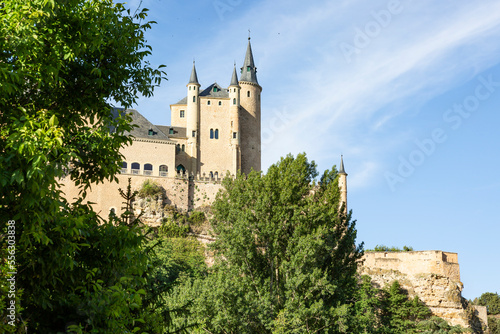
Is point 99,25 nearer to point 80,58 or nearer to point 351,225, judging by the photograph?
point 80,58

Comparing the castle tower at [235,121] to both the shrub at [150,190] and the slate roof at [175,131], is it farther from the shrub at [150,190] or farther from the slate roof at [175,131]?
the shrub at [150,190]

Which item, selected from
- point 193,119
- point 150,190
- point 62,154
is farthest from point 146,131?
point 62,154

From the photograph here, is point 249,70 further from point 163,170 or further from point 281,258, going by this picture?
point 281,258

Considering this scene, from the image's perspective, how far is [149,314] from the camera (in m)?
9.31

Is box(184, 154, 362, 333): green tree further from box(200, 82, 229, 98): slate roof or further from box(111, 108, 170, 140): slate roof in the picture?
box(200, 82, 229, 98): slate roof

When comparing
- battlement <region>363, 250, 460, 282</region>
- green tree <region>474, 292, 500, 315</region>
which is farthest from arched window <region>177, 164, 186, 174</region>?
green tree <region>474, 292, 500, 315</region>

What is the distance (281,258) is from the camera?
26719 mm

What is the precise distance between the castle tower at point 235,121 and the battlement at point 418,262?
1907 centimetres

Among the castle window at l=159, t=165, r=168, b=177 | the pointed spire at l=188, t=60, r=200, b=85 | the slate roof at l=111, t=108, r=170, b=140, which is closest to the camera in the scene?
the castle window at l=159, t=165, r=168, b=177

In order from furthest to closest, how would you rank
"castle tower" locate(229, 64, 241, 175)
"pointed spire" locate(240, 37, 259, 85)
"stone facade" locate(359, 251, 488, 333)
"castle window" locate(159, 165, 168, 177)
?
"pointed spire" locate(240, 37, 259, 85) < "castle tower" locate(229, 64, 241, 175) < "castle window" locate(159, 165, 168, 177) < "stone facade" locate(359, 251, 488, 333)

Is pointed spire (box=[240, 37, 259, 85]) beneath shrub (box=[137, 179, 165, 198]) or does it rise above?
above

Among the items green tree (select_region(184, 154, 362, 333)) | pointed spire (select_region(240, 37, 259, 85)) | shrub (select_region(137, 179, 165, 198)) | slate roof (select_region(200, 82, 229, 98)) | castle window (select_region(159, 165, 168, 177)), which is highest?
pointed spire (select_region(240, 37, 259, 85))

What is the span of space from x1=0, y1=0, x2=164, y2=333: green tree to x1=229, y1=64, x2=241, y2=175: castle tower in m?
54.5

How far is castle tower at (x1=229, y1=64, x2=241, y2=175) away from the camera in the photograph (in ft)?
213
